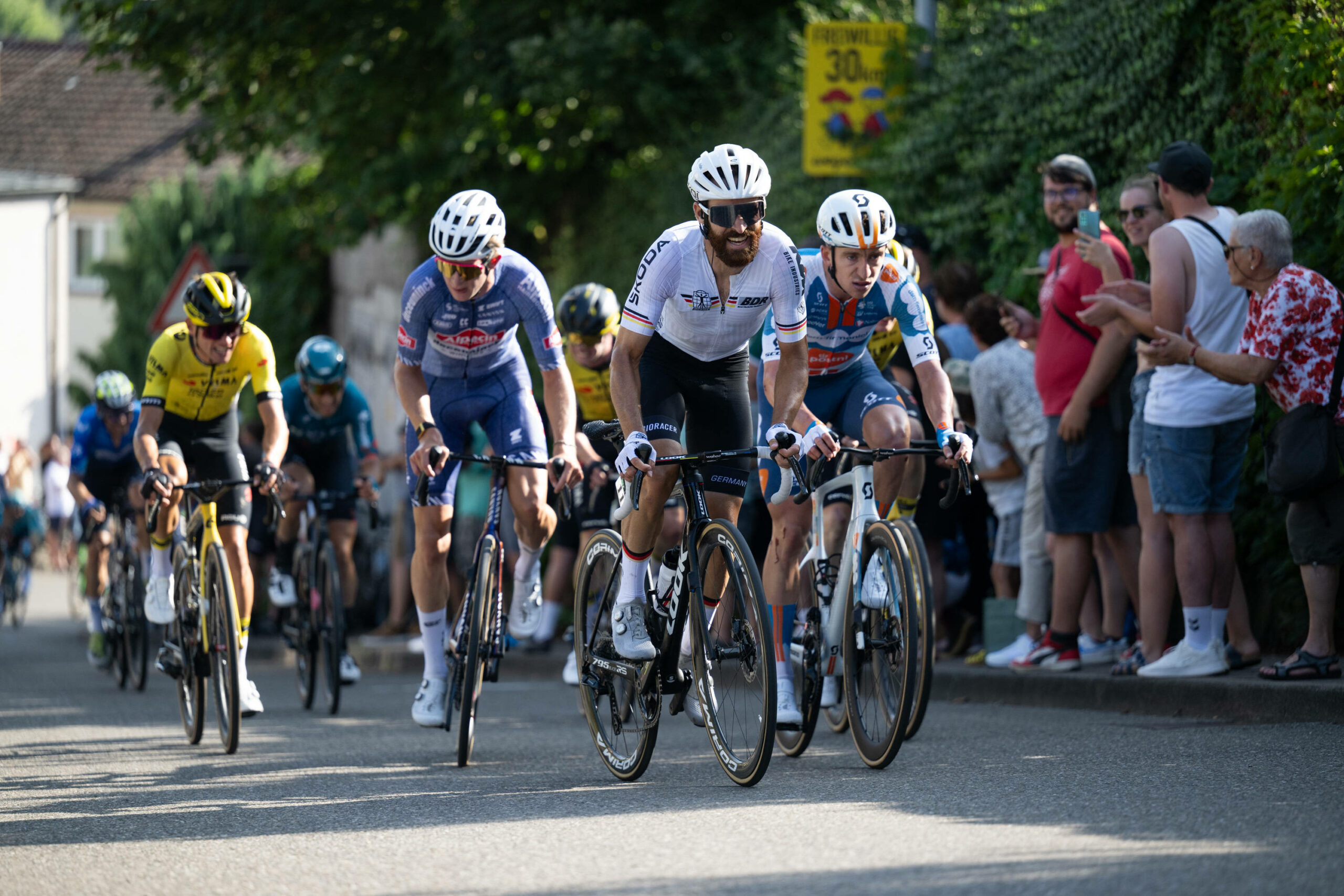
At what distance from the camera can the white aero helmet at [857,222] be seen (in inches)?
288

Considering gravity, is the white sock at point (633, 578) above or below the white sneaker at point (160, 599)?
above

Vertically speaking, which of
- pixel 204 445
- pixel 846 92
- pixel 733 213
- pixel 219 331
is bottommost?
pixel 204 445

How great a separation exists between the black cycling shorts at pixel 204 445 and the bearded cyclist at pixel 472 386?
1.61 meters

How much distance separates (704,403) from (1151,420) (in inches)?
108

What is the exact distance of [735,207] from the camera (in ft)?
21.6

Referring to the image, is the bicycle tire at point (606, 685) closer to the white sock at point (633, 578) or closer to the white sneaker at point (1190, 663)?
the white sock at point (633, 578)

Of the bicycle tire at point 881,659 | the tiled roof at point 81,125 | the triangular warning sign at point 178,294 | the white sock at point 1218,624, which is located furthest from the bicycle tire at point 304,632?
the tiled roof at point 81,125

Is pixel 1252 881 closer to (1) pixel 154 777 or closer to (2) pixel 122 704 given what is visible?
(1) pixel 154 777

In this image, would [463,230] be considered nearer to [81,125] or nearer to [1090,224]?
[1090,224]

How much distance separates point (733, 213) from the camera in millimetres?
6582

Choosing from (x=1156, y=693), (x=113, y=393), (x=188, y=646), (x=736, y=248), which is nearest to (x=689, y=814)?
(x=736, y=248)

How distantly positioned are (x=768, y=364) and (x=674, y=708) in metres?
1.53

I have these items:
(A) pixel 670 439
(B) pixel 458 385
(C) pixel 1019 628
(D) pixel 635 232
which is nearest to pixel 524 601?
(B) pixel 458 385

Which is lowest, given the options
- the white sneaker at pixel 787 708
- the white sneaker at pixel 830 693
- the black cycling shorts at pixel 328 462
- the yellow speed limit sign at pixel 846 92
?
the white sneaker at pixel 830 693
